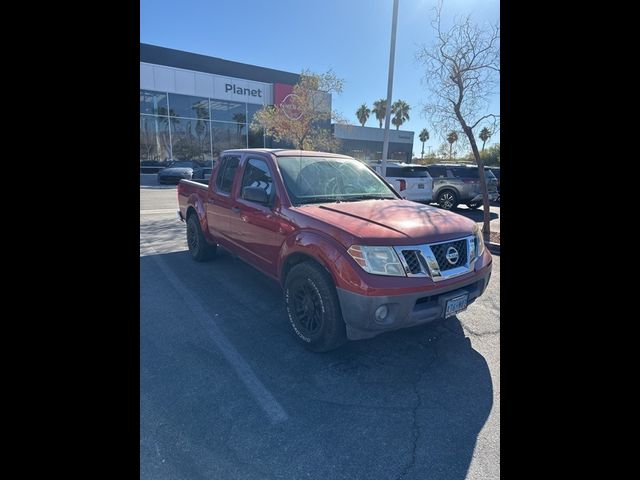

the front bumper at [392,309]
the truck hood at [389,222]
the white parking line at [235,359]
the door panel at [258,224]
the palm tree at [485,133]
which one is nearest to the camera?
the white parking line at [235,359]

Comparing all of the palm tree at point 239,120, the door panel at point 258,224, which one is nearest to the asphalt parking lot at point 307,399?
the door panel at point 258,224

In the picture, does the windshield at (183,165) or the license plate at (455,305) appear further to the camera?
the windshield at (183,165)

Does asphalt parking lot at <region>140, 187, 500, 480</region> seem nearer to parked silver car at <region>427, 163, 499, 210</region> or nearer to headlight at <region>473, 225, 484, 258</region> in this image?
headlight at <region>473, 225, 484, 258</region>

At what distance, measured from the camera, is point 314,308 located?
10.0 feet

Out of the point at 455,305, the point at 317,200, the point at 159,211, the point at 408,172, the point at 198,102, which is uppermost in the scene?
the point at 198,102

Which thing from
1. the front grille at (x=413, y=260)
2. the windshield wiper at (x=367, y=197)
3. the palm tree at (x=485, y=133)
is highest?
the palm tree at (x=485, y=133)

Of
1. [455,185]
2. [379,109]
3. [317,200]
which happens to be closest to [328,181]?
[317,200]

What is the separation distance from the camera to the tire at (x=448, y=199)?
41.3 feet

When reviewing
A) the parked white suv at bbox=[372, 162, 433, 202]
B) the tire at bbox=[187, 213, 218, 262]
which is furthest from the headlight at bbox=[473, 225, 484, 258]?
the parked white suv at bbox=[372, 162, 433, 202]

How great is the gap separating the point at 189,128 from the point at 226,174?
25573 millimetres

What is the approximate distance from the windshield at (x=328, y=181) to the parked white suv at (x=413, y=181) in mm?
7339

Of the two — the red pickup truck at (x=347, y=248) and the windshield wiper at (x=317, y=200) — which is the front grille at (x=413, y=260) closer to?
the red pickup truck at (x=347, y=248)

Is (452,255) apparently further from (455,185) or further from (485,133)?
(455,185)
